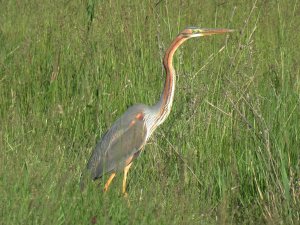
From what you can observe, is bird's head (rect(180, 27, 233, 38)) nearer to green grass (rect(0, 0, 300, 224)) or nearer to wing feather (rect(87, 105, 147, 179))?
green grass (rect(0, 0, 300, 224))

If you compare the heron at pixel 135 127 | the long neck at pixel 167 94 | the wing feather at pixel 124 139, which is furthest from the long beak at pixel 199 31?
the wing feather at pixel 124 139

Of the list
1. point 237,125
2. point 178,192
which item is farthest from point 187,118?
point 178,192

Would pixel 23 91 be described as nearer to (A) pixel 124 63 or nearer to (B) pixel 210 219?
(A) pixel 124 63

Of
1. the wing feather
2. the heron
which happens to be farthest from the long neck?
the wing feather

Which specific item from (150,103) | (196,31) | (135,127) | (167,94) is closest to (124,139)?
(135,127)

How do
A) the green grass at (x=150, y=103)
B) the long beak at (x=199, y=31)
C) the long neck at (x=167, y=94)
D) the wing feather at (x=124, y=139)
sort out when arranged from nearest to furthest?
the green grass at (x=150, y=103), the wing feather at (x=124, y=139), the long neck at (x=167, y=94), the long beak at (x=199, y=31)

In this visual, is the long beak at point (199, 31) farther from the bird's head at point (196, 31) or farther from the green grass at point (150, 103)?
the green grass at point (150, 103)

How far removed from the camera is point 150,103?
5.90m

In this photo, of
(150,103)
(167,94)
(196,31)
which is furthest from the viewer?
(150,103)

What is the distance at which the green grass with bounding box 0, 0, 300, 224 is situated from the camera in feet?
12.9

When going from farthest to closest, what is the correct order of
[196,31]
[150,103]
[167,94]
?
[150,103] → [196,31] → [167,94]

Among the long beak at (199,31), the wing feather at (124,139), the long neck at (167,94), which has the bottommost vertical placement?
the wing feather at (124,139)

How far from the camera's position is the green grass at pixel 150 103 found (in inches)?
155

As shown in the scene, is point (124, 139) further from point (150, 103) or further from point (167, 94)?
point (150, 103)
